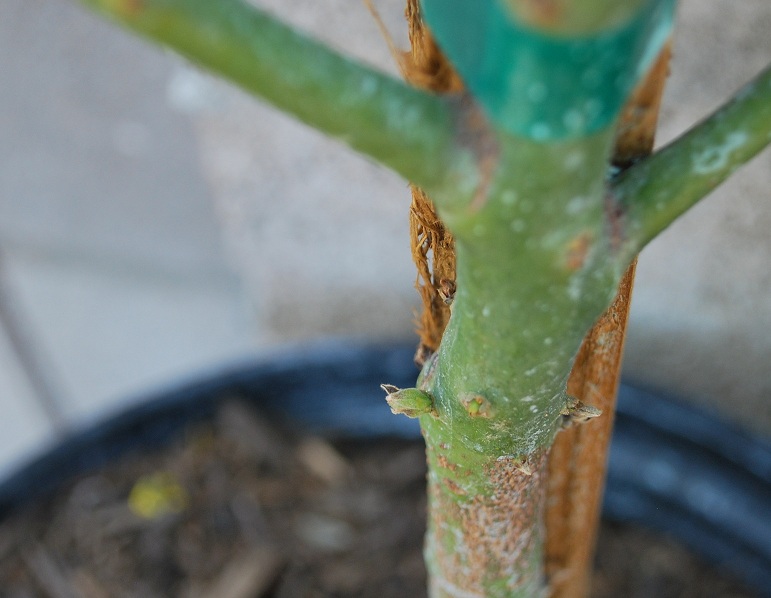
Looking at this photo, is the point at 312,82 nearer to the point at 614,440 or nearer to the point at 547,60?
the point at 547,60

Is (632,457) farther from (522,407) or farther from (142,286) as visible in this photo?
(142,286)

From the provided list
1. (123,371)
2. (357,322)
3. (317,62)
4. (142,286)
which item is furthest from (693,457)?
(123,371)

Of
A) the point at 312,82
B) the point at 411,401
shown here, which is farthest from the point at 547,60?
the point at 411,401

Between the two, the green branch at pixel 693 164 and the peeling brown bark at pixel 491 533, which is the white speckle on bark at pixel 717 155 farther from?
the peeling brown bark at pixel 491 533

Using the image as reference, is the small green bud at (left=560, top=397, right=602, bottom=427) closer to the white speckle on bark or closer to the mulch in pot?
the white speckle on bark

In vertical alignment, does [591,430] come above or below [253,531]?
above

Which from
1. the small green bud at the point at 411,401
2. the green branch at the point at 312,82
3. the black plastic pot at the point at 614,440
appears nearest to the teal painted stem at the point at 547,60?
the green branch at the point at 312,82
